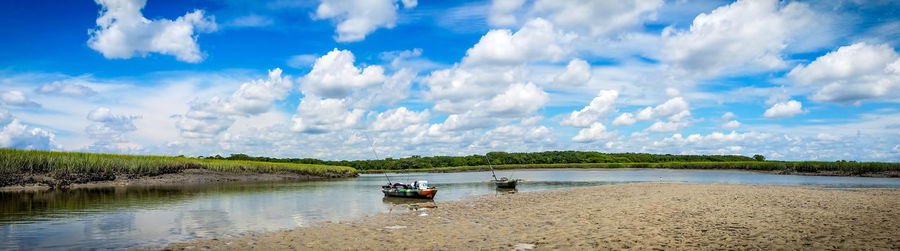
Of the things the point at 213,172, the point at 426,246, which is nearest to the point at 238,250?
the point at 426,246

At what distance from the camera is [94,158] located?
48.0 m

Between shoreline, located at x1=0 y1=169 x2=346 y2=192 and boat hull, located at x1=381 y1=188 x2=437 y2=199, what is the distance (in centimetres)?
3125

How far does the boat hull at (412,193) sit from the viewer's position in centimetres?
3281

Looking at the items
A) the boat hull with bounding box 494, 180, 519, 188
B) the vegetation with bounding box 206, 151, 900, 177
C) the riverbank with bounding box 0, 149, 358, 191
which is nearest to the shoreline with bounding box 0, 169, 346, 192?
the riverbank with bounding box 0, 149, 358, 191

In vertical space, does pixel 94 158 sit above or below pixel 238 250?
above

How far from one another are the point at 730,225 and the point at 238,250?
15.7 meters

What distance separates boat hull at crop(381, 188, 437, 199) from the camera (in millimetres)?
32812

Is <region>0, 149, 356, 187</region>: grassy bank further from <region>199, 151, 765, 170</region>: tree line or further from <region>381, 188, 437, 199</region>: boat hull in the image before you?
<region>199, 151, 765, 170</region>: tree line

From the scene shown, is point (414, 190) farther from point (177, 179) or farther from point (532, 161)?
point (532, 161)

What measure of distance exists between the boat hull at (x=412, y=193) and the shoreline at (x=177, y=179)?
3125cm

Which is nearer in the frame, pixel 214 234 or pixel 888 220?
pixel 888 220

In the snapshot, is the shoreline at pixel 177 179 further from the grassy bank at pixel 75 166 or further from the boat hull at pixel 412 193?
the boat hull at pixel 412 193

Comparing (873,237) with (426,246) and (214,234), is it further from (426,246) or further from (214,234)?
(214,234)

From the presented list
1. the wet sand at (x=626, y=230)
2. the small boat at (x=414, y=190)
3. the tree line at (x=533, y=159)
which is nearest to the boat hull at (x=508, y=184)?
the small boat at (x=414, y=190)
